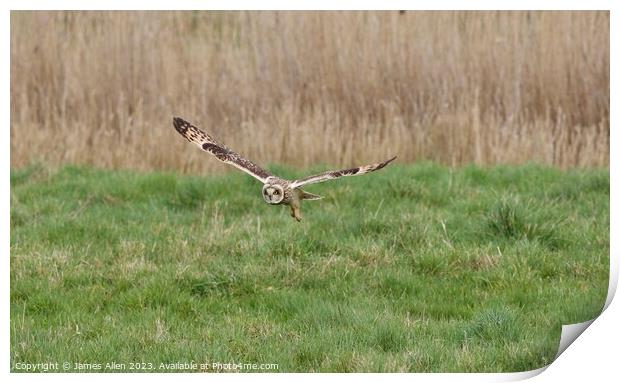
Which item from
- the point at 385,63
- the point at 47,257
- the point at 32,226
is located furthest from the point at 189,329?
the point at 385,63

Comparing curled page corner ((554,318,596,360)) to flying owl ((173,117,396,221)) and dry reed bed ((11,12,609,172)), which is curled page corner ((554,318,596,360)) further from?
dry reed bed ((11,12,609,172))

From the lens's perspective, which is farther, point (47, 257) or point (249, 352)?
point (47, 257)

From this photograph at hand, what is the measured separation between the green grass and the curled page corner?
0.18 ft

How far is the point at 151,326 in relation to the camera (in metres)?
6.91

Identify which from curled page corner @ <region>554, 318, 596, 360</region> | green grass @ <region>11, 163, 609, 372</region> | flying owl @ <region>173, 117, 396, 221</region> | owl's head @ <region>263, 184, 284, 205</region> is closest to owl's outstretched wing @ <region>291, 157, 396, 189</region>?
flying owl @ <region>173, 117, 396, 221</region>

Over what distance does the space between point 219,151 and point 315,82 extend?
14.9 feet

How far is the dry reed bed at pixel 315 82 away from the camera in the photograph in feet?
31.9

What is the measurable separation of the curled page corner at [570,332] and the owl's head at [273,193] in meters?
2.47

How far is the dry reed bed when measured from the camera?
972cm

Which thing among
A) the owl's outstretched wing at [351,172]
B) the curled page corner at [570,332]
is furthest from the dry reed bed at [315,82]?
the owl's outstretched wing at [351,172]

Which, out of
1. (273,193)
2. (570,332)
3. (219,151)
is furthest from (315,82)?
(273,193)

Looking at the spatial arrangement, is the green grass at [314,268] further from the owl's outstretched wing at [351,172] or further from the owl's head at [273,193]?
the owl's outstretched wing at [351,172]

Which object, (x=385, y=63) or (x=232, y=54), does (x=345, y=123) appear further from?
(x=232, y=54)

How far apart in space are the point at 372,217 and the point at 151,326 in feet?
7.57
